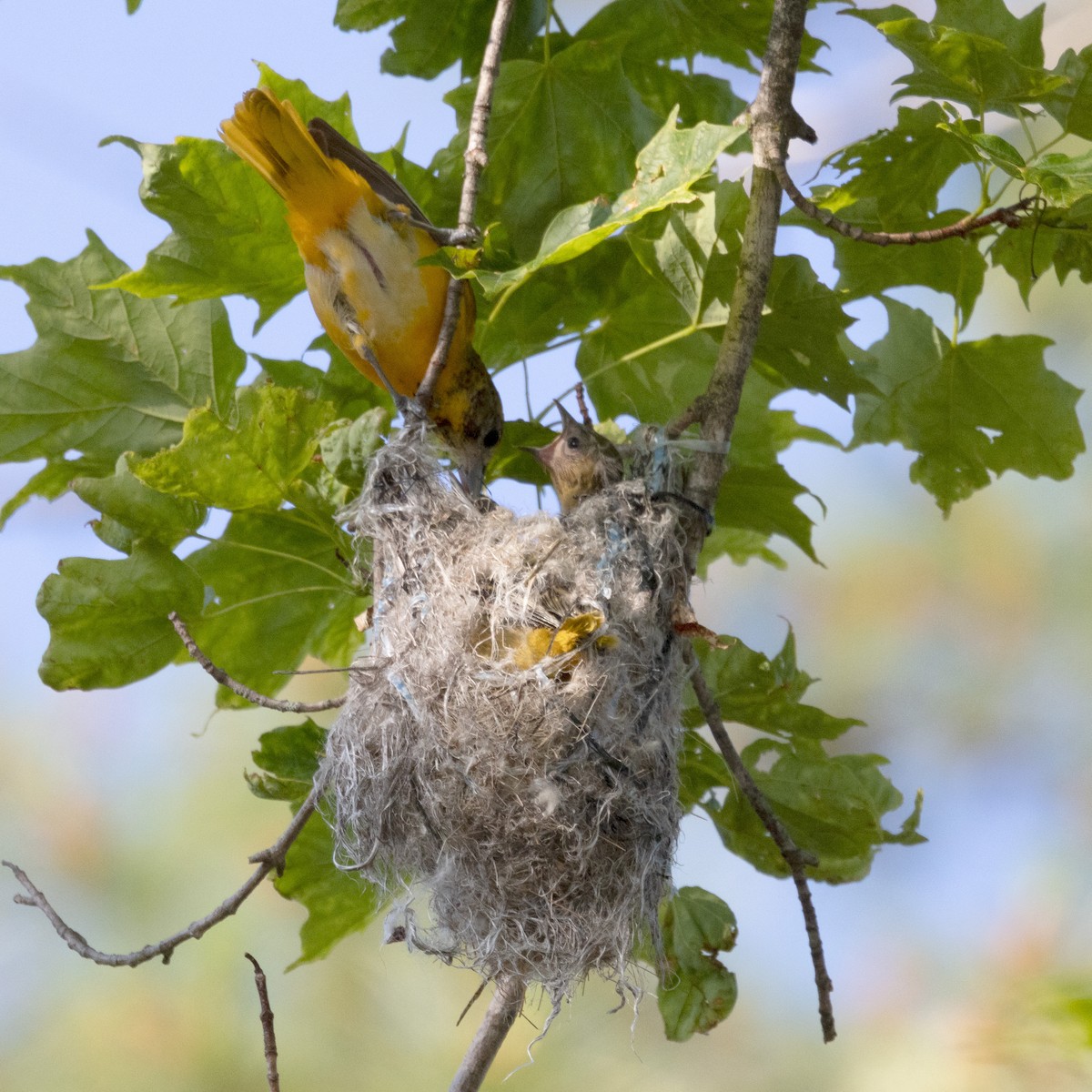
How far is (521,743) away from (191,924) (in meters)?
0.60

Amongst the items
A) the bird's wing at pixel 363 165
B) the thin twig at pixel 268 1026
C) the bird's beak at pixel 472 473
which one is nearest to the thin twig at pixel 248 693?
the thin twig at pixel 268 1026

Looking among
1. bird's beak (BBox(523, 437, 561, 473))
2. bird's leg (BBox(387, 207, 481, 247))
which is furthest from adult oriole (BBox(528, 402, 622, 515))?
bird's leg (BBox(387, 207, 481, 247))

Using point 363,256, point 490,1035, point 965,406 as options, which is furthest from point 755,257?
point 490,1035

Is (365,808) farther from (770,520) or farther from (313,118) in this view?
(313,118)

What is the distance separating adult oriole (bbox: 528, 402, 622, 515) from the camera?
2.26 meters

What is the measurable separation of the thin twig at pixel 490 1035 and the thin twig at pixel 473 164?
97 centimetres

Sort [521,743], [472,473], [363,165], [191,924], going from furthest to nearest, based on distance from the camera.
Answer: [472,473]
[363,165]
[191,924]
[521,743]

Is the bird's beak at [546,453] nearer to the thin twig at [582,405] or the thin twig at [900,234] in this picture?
the thin twig at [582,405]

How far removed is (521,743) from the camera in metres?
1.70

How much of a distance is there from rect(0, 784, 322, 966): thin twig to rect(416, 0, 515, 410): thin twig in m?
0.73

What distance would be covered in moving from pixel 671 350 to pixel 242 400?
3.07 ft

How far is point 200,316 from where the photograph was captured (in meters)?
2.20

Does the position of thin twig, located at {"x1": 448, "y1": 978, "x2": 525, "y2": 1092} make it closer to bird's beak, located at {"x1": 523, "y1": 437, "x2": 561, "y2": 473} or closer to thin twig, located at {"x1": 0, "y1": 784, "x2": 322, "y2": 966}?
thin twig, located at {"x1": 0, "y1": 784, "x2": 322, "y2": 966}

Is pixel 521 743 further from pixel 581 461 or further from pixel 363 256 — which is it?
pixel 363 256
